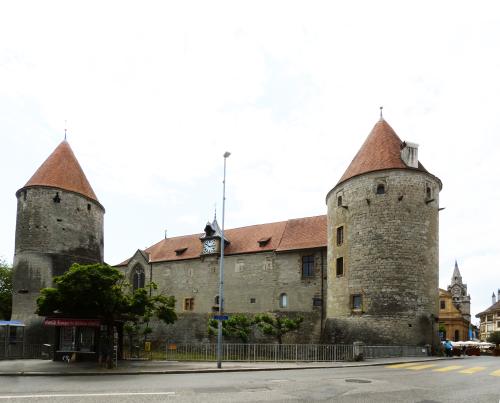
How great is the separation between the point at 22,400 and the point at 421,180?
28.1 metres

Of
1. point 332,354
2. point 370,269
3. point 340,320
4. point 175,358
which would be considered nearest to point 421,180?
point 370,269

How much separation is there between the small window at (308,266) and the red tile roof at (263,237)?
3.23 ft

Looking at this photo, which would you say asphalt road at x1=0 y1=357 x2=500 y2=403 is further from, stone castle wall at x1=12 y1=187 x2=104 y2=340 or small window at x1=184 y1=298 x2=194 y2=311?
small window at x1=184 y1=298 x2=194 y2=311

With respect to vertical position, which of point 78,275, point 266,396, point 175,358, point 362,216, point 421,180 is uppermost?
point 421,180

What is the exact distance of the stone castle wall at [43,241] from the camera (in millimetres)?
34812

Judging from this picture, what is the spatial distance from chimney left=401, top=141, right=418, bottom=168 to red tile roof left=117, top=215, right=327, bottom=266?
394 inches

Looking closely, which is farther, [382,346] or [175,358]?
[382,346]

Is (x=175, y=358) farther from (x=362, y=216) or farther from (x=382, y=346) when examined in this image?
(x=362, y=216)

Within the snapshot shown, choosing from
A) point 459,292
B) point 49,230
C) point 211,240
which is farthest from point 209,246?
point 459,292

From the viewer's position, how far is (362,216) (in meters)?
32.6

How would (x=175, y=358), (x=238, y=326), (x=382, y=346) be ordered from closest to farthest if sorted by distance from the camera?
(x=175, y=358), (x=382, y=346), (x=238, y=326)

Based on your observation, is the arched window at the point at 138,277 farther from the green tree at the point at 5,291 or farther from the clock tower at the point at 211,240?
the green tree at the point at 5,291

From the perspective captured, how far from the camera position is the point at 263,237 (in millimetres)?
44344

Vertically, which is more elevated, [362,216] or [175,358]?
[362,216]
